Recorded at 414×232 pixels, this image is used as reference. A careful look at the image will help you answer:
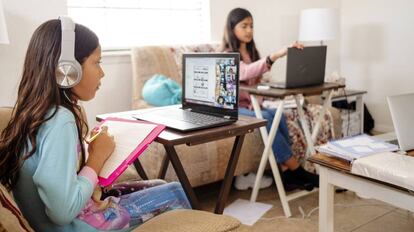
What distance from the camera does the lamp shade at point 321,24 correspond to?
3.31 metres

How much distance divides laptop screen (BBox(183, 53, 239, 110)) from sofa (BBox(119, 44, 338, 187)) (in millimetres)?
412

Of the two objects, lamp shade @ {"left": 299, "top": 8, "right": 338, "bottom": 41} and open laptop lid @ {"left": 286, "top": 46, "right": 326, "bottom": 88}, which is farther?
lamp shade @ {"left": 299, "top": 8, "right": 338, "bottom": 41}

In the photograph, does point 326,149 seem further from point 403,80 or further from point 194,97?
point 403,80

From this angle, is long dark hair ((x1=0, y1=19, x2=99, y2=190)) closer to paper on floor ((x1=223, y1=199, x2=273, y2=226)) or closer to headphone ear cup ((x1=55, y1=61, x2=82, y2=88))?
headphone ear cup ((x1=55, y1=61, x2=82, y2=88))

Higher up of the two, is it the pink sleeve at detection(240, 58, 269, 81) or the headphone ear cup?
the headphone ear cup

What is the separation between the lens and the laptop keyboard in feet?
4.58

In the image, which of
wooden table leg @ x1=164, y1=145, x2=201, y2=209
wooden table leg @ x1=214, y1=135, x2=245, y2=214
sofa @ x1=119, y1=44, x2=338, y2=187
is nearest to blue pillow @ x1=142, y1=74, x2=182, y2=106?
sofa @ x1=119, y1=44, x2=338, y2=187

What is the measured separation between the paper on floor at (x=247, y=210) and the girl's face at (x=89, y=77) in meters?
1.27

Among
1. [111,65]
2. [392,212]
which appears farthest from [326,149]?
[111,65]

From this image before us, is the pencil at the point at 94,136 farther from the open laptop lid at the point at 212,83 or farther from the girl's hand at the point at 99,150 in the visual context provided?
the open laptop lid at the point at 212,83

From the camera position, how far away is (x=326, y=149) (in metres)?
1.41

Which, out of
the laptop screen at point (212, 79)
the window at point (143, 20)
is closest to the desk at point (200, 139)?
the laptop screen at point (212, 79)

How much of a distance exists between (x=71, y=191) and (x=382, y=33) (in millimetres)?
3556

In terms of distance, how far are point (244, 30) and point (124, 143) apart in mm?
1628
